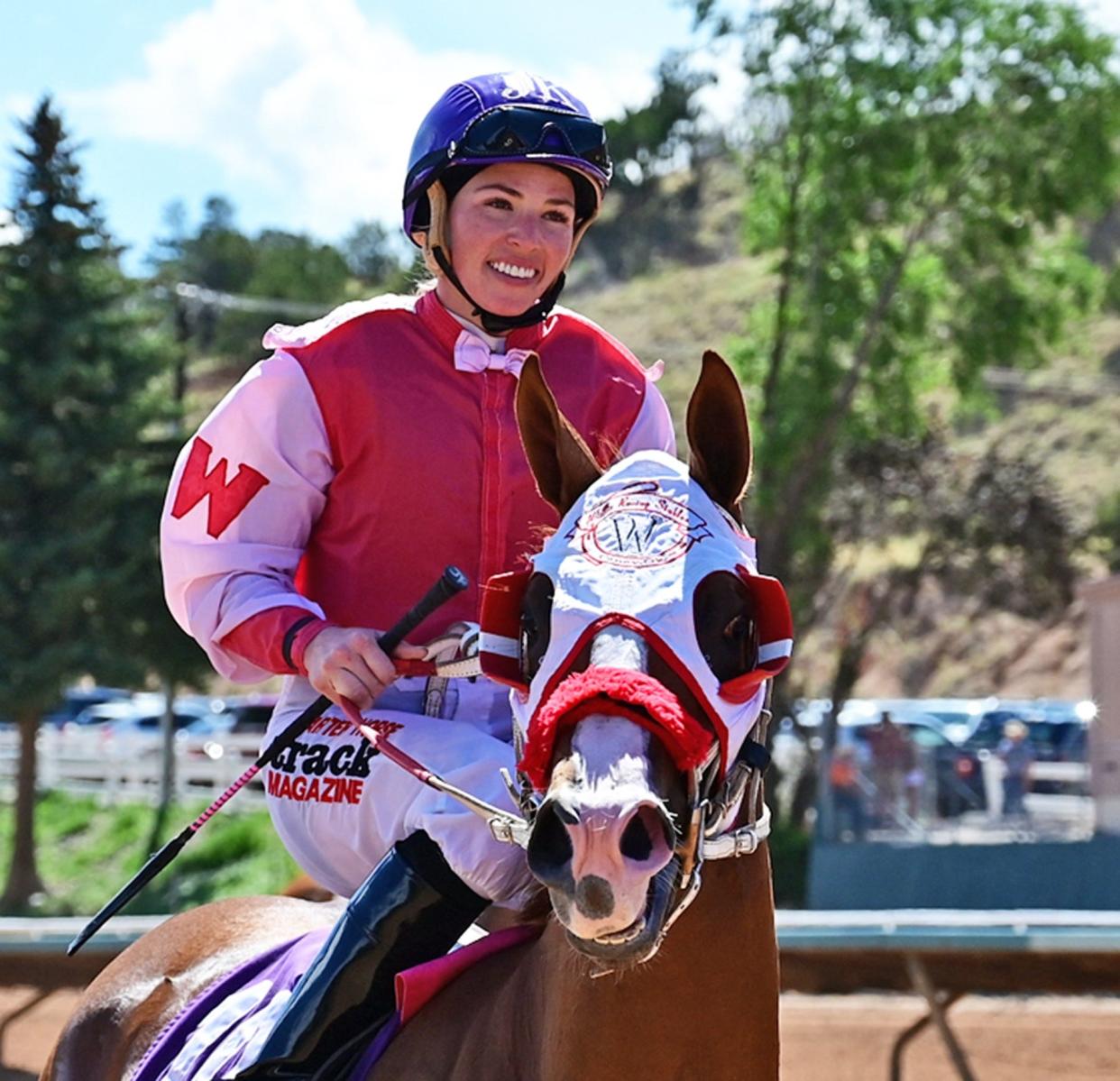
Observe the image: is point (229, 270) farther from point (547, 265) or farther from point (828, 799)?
point (547, 265)

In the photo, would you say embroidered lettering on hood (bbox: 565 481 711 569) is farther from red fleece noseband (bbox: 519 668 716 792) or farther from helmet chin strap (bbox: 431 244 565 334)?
helmet chin strap (bbox: 431 244 565 334)

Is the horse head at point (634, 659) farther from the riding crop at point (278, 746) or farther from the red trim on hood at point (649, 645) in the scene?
the riding crop at point (278, 746)

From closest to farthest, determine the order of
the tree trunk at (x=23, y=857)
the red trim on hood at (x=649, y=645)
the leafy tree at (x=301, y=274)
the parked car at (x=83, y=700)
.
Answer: the red trim on hood at (x=649, y=645), the tree trunk at (x=23, y=857), the parked car at (x=83, y=700), the leafy tree at (x=301, y=274)

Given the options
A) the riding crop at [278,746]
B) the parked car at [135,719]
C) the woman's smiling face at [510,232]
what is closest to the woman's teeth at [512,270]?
the woman's smiling face at [510,232]


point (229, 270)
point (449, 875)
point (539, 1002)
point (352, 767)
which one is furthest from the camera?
point (229, 270)

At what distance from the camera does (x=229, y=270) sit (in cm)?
7881

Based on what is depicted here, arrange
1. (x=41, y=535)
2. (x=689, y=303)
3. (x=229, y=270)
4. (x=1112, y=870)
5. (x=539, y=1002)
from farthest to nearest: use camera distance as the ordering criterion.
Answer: (x=229, y=270) < (x=689, y=303) < (x=41, y=535) < (x=1112, y=870) < (x=539, y=1002)

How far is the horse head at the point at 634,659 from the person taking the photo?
7.79 ft

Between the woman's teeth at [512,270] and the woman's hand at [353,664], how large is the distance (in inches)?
31.8

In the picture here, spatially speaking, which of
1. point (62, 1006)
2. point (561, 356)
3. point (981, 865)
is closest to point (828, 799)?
point (981, 865)

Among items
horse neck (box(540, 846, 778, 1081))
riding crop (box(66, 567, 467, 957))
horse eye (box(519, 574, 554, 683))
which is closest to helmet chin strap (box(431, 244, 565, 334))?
riding crop (box(66, 567, 467, 957))

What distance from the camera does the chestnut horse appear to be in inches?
94.2

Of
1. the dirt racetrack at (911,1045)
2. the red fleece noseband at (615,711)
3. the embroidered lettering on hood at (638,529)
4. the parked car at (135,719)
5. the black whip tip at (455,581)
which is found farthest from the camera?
the parked car at (135,719)

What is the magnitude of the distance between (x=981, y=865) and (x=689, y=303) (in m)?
59.6
